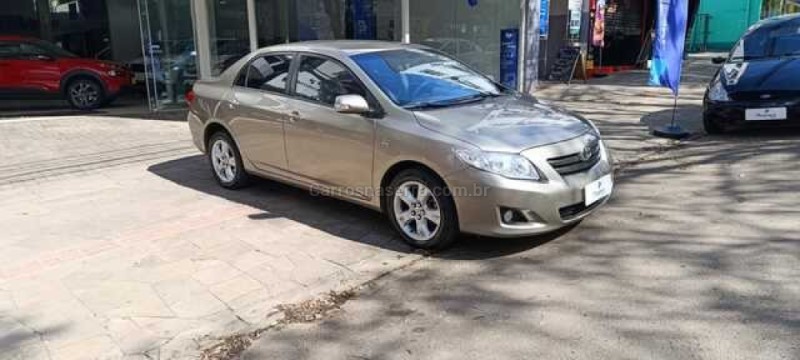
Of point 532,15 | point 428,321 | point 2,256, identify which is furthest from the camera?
point 532,15

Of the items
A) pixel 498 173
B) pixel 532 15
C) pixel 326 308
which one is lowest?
pixel 326 308

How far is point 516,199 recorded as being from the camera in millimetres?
4023

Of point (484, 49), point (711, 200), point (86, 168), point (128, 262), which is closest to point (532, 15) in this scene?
point (484, 49)

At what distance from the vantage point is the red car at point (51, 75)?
12.0 meters

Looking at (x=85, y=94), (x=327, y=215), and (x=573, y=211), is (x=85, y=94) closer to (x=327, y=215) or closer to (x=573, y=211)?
(x=327, y=215)

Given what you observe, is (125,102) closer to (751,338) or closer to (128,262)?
(128,262)

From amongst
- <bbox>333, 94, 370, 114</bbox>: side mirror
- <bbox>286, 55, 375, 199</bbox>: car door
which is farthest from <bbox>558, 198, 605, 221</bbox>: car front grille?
<bbox>333, 94, 370, 114</bbox>: side mirror

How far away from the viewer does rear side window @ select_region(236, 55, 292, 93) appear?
216 inches

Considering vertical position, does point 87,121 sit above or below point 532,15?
below

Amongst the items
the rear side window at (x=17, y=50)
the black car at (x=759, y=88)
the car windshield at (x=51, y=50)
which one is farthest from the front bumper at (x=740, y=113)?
the rear side window at (x=17, y=50)

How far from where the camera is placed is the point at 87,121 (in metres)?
10.7

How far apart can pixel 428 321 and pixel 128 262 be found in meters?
2.31

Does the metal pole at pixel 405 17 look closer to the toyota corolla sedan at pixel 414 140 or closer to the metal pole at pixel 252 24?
the metal pole at pixel 252 24

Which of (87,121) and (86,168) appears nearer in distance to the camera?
(86,168)
